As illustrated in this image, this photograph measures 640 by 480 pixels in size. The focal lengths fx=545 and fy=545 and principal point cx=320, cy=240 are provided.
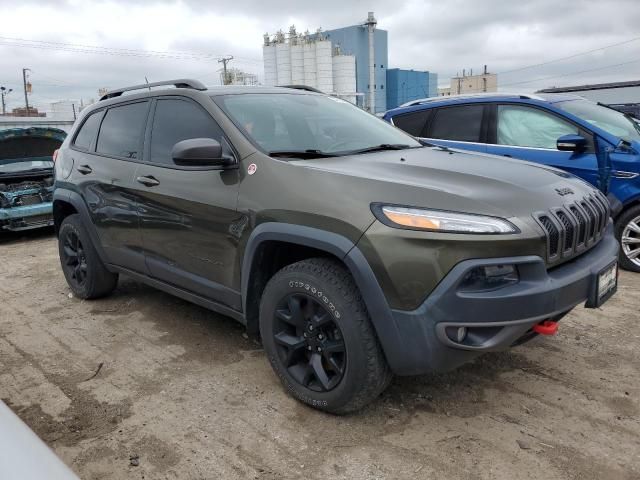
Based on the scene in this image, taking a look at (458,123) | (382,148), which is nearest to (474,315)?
(382,148)

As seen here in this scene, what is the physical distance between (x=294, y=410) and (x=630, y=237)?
13.1ft

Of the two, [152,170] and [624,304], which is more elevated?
[152,170]

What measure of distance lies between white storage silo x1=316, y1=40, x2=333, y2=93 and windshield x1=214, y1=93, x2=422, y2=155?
39.5 m

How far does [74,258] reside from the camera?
487cm

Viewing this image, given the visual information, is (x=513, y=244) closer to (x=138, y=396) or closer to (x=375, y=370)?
(x=375, y=370)

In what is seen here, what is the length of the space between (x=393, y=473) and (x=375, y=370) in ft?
1.46

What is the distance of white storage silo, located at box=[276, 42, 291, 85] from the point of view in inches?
1674

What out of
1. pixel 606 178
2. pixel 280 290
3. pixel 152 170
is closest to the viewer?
pixel 280 290

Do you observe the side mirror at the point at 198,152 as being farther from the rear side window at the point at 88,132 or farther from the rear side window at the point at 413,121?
the rear side window at the point at 413,121

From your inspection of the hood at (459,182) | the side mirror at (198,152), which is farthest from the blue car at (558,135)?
the side mirror at (198,152)

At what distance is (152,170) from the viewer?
365cm

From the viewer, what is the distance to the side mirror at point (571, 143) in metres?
5.06

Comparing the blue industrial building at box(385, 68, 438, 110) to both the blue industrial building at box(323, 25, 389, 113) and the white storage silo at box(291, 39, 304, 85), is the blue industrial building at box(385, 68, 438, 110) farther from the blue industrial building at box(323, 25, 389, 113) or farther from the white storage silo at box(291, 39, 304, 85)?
the white storage silo at box(291, 39, 304, 85)

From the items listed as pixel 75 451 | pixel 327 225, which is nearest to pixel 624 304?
pixel 327 225
